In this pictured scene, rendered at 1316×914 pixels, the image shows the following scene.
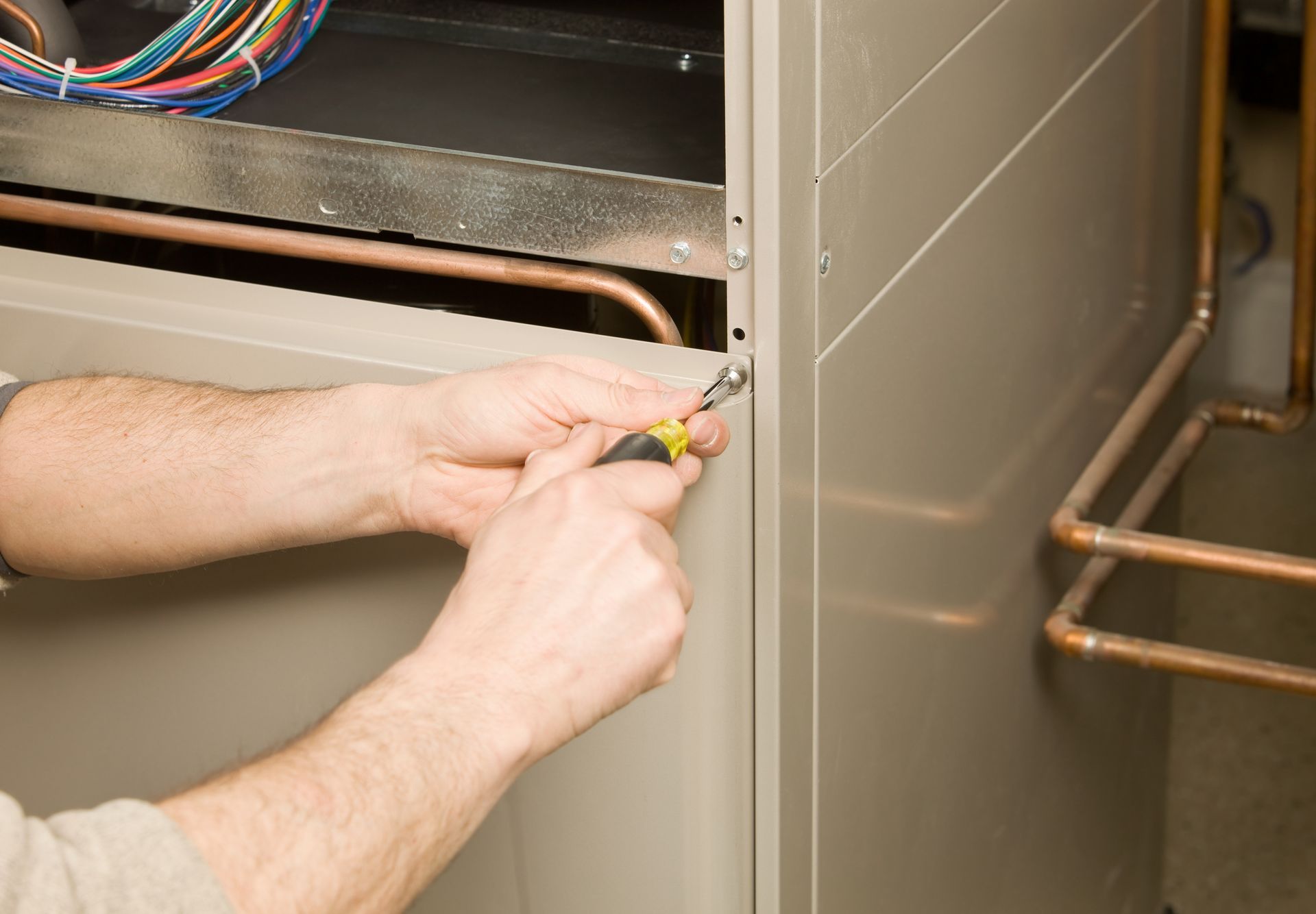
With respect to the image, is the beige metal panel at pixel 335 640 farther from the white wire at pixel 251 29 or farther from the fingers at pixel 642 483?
the white wire at pixel 251 29

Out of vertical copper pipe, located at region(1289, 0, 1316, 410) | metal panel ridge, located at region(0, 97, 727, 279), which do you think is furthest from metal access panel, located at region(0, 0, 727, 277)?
vertical copper pipe, located at region(1289, 0, 1316, 410)

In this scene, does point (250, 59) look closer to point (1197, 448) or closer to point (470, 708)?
point (470, 708)

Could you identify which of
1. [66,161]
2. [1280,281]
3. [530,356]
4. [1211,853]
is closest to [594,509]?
[530,356]

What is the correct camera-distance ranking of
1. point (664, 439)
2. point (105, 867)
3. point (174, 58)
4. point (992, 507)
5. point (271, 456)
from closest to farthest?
1. point (105, 867)
2. point (664, 439)
3. point (271, 456)
4. point (174, 58)
5. point (992, 507)

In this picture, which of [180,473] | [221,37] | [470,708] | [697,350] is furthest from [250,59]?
[470,708]

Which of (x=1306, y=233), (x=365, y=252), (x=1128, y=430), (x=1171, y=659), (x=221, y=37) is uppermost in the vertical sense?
(x=221, y=37)

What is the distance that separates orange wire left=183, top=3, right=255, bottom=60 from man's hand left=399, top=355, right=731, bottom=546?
1.00 ft

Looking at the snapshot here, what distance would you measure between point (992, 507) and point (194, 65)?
0.58m

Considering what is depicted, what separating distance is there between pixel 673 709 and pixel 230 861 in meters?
0.24

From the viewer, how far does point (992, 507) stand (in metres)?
0.92

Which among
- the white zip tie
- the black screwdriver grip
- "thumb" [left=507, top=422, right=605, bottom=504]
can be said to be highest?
the white zip tie

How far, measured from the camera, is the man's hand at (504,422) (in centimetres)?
60

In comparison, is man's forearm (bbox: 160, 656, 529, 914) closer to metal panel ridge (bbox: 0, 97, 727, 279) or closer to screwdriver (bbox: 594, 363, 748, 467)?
screwdriver (bbox: 594, 363, 748, 467)

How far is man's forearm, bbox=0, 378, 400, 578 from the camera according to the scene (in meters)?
0.68
